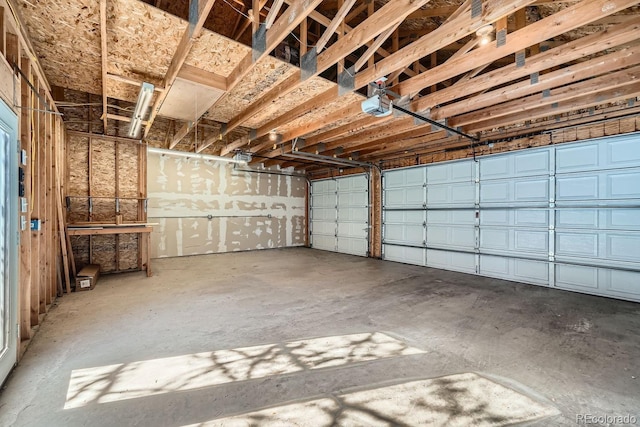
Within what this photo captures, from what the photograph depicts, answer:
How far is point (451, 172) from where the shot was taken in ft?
21.4

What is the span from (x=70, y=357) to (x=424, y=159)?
24.4 ft

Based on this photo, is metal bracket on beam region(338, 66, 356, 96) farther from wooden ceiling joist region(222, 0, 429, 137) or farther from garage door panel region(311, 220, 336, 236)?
garage door panel region(311, 220, 336, 236)

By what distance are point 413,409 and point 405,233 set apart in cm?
597

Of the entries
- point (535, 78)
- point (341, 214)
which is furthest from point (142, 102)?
point (341, 214)

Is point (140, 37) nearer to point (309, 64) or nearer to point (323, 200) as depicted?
point (309, 64)

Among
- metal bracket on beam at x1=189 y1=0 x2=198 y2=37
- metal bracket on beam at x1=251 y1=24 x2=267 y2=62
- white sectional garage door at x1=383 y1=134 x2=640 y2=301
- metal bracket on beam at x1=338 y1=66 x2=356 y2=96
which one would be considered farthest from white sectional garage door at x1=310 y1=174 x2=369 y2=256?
metal bracket on beam at x1=189 y1=0 x2=198 y2=37

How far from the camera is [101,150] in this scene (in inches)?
221

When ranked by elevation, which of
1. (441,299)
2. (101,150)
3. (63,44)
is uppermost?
(63,44)

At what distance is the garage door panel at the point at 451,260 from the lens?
618 cm

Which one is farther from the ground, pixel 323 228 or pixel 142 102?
pixel 142 102

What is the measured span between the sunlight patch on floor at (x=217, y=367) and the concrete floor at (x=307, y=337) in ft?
0.06

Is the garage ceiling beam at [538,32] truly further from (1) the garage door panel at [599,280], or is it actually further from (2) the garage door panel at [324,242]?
(2) the garage door panel at [324,242]

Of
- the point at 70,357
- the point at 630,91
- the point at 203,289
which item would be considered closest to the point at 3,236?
the point at 70,357

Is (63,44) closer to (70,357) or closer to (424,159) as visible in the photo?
(70,357)
